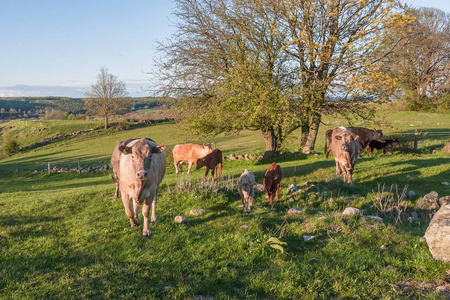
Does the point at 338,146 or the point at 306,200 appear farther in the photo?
the point at 338,146

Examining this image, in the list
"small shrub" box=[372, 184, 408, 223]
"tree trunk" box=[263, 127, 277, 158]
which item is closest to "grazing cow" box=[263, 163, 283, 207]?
"small shrub" box=[372, 184, 408, 223]

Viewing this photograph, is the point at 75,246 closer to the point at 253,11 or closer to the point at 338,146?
the point at 338,146

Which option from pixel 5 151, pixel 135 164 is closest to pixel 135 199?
pixel 135 164

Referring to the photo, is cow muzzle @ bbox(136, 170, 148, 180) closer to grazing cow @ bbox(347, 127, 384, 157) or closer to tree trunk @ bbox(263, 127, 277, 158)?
tree trunk @ bbox(263, 127, 277, 158)

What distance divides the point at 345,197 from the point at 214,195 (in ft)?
16.5

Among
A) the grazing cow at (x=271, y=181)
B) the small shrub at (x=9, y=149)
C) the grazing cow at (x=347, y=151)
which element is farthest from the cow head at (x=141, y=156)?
the small shrub at (x=9, y=149)

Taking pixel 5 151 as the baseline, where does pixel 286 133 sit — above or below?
above

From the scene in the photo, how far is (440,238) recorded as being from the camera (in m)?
6.52

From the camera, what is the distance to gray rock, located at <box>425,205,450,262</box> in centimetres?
641

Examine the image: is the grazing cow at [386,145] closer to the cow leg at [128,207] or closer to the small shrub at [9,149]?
the cow leg at [128,207]

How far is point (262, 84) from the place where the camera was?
20.5m

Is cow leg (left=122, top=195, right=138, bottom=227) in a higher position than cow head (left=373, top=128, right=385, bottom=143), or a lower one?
lower

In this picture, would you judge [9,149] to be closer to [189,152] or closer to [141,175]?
[189,152]

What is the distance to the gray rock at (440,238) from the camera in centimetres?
641
